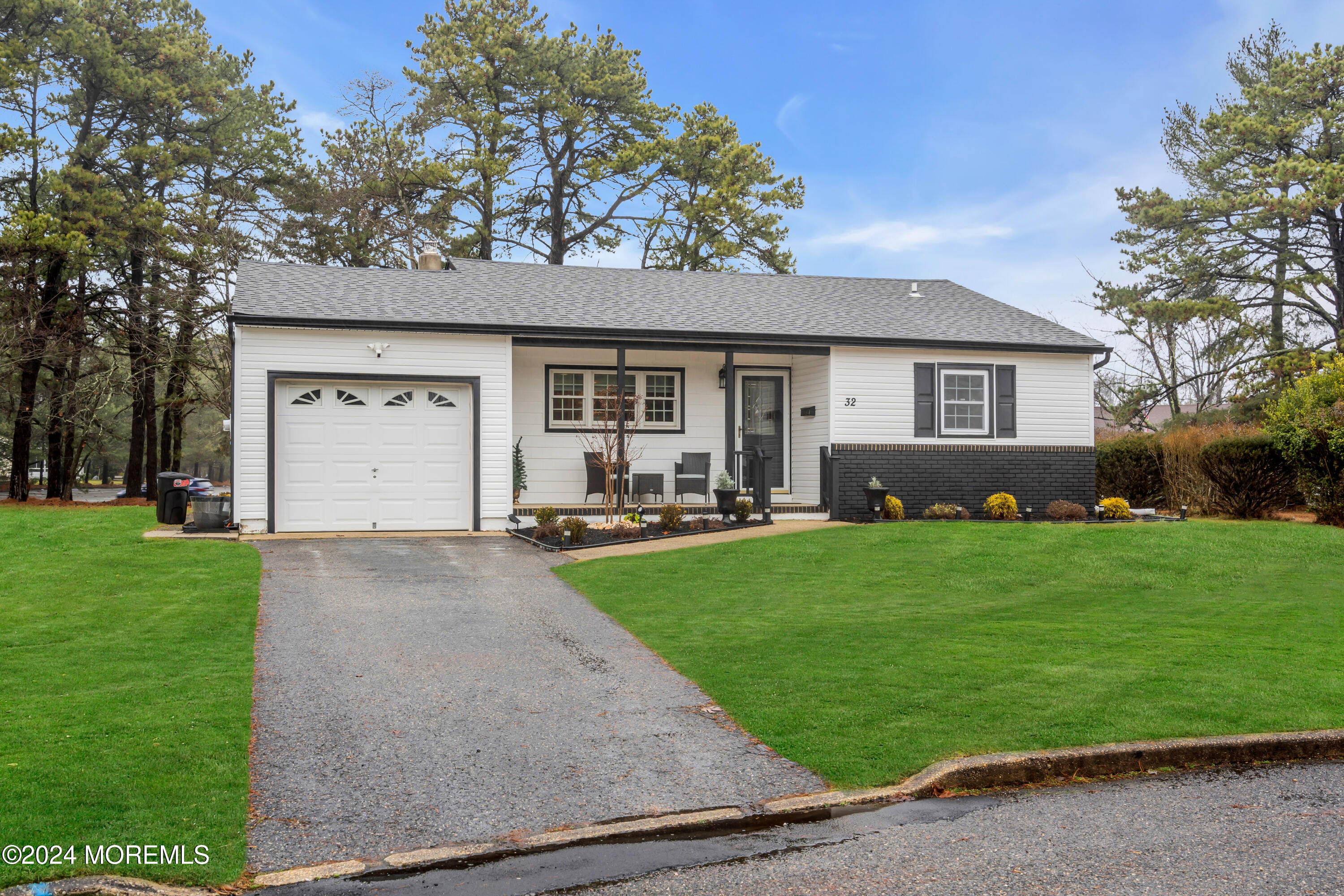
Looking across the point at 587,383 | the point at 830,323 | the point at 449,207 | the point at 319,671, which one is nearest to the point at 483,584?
the point at 319,671

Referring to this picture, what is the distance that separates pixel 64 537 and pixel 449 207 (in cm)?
2064

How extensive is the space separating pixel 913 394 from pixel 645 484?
17.2 feet

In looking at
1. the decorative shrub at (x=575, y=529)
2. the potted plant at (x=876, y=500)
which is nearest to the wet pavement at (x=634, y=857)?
the decorative shrub at (x=575, y=529)

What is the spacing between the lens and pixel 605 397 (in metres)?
17.7

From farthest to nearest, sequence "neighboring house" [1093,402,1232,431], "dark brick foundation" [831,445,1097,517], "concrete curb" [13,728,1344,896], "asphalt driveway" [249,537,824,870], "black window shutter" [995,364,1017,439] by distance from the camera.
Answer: "neighboring house" [1093,402,1232,431] → "black window shutter" [995,364,1017,439] → "dark brick foundation" [831,445,1097,517] → "asphalt driveway" [249,537,824,870] → "concrete curb" [13,728,1344,896]

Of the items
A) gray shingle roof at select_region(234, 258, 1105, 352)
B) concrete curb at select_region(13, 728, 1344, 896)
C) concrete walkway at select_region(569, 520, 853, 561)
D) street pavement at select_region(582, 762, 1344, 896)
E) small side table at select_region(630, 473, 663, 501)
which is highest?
gray shingle roof at select_region(234, 258, 1105, 352)

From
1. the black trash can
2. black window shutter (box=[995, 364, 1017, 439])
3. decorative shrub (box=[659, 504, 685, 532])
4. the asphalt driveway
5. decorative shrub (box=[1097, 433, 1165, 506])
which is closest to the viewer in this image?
the asphalt driveway

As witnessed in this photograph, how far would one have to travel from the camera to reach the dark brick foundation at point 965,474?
1703 centimetres

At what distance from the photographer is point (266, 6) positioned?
59.3 feet

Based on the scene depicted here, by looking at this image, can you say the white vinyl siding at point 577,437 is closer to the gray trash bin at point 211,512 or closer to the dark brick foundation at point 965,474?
the dark brick foundation at point 965,474

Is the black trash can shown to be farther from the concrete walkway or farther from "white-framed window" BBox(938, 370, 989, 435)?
"white-framed window" BBox(938, 370, 989, 435)

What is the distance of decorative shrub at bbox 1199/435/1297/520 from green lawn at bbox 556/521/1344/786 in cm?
334

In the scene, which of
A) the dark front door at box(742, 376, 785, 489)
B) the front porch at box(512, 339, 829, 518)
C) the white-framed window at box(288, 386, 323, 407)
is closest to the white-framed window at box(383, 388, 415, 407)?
the white-framed window at box(288, 386, 323, 407)

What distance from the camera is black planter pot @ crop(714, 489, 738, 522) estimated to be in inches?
619
